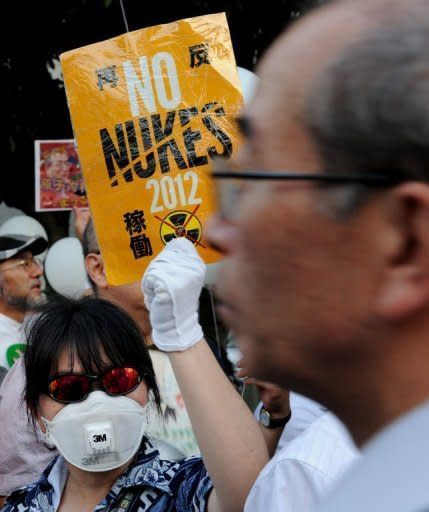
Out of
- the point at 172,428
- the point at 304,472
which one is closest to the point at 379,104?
the point at 304,472

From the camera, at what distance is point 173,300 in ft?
7.56

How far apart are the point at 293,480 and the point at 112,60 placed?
1.63 metres

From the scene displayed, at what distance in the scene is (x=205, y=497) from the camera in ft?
7.80

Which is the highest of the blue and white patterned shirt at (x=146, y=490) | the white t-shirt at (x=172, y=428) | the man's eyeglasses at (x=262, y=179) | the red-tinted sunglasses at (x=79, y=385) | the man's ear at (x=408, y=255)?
the man's eyeglasses at (x=262, y=179)

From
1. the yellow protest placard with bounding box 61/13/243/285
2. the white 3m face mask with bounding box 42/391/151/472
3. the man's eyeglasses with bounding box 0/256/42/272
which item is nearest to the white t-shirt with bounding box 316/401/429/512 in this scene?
the white 3m face mask with bounding box 42/391/151/472

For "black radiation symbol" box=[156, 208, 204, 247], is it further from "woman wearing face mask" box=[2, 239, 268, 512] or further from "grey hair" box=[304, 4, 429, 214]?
"grey hair" box=[304, 4, 429, 214]

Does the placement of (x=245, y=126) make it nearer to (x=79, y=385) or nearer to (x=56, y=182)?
(x=79, y=385)

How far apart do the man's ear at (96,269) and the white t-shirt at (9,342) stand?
1.30 ft

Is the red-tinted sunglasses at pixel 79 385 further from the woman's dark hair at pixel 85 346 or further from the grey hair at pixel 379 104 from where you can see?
the grey hair at pixel 379 104

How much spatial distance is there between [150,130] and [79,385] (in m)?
0.84

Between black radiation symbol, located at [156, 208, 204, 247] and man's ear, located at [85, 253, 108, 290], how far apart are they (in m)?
1.18

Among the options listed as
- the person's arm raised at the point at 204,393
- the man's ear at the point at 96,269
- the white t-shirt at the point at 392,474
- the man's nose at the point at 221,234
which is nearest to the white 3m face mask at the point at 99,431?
the person's arm raised at the point at 204,393

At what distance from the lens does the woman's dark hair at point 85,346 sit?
273 cm

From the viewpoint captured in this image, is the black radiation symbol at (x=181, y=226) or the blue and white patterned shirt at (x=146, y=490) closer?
the blue and white patterned shirt at (x=146, y=490)
